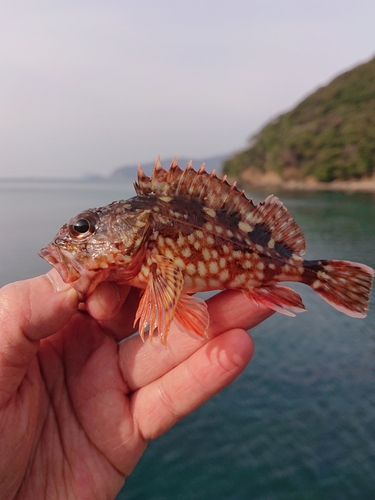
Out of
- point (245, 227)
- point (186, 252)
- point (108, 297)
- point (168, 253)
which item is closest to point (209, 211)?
point (245, 227)

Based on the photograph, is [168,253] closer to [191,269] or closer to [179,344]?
[191,269]

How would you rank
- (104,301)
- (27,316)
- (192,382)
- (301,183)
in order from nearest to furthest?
(27,316)
(104,301)
(192,382)
(301,183)

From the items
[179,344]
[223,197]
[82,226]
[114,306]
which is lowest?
[179,344]

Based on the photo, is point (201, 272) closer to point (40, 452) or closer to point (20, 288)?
point (20, 288)

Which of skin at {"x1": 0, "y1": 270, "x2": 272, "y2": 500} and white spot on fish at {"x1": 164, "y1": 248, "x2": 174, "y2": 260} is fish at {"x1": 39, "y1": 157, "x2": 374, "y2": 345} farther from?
skin at {"x1": 0, "y1": 270, "x2": 272, "y2": 500}

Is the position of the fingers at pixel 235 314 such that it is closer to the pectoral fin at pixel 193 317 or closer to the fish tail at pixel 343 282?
the pectoral fin at pixel 193 317
